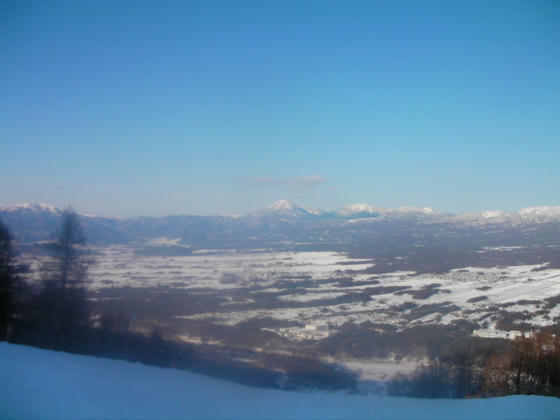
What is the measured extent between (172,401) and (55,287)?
6.79 m

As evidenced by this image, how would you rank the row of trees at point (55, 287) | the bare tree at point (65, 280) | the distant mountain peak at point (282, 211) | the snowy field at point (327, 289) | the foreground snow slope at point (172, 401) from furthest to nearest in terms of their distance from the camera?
the distant mountain peak at point (282, 211) < the snowy field at point (327, 289) < the bare tree at point (65, 280) < the row of trees at point (55, 287) < the foreground snow slope at point (172, 401)

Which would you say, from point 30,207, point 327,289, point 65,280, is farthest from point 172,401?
point 30,207

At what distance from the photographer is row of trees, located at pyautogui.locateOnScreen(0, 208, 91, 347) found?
1036 cm

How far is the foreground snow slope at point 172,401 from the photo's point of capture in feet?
17.4

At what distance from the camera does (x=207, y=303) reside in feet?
50.4

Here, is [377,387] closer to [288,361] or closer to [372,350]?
[288,361]

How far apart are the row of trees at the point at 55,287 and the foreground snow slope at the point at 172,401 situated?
3.49 m

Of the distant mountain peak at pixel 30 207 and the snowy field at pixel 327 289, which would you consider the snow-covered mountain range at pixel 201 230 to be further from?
the snowy field at pixel 327 289

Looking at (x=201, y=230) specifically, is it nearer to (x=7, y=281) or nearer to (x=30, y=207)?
(x=30, y=207)

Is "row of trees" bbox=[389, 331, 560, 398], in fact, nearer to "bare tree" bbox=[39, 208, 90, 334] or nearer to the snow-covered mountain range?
"bare tree" bbox=[39, 208, 90, 334]

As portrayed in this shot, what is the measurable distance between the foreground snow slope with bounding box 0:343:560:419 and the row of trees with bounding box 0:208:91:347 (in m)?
3.49

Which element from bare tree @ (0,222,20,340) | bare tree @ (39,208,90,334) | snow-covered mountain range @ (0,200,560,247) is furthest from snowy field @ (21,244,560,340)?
snow-covered mountain range @ (0,200,560,247)

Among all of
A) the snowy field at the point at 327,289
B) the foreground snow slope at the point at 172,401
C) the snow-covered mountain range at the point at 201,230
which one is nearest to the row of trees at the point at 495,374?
the foreground snow slope at the point at 172,401

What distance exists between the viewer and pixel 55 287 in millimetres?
10695
